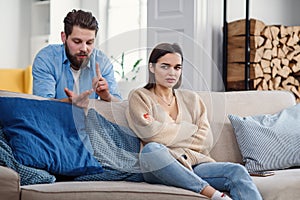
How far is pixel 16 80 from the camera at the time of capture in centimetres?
629

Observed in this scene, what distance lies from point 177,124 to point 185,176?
0.22m

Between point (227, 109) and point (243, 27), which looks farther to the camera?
point (243, 27)

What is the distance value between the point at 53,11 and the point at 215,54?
8.20ft

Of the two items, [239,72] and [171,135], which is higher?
[239,72]

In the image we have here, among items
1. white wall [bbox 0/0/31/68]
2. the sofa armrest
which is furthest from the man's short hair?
white wall [bbox 0/0/31/68]

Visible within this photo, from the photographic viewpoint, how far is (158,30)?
2609 millimetres

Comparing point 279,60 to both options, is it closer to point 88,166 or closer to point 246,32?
point 246,32

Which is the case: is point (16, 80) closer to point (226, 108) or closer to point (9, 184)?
point (226, 108)

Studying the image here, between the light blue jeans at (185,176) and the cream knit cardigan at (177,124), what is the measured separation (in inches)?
2.2

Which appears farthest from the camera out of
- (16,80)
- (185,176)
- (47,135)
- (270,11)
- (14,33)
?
(14,33)

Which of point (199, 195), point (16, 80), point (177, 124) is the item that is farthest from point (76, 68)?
point (16, 80)

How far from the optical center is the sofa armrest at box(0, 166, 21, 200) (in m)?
2.20

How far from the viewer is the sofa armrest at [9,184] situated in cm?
220

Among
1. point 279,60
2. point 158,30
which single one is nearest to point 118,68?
point 158,30
